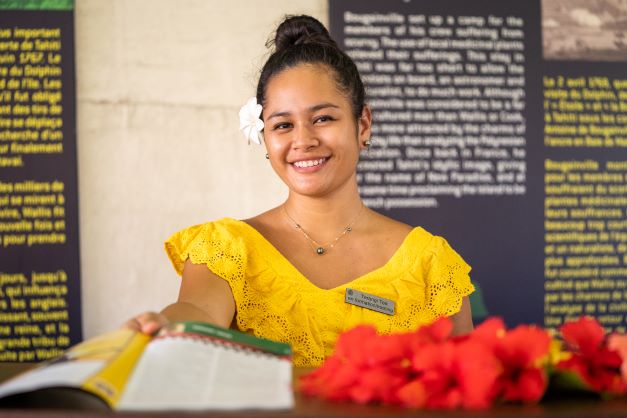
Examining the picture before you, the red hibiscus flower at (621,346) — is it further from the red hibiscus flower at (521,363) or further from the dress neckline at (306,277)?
the dress neckline at (306,277)

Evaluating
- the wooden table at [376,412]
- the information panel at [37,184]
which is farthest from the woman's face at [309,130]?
the information panel at [37,184]

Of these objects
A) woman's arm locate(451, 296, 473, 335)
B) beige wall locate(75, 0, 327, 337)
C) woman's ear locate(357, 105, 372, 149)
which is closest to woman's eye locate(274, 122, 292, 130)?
woman's ear locate(357, 105, 372, 149)

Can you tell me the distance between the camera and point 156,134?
3.40m

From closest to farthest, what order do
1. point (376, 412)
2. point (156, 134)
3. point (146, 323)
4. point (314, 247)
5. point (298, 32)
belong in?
point (376, 412), point (146, 323), point (314, 247), point (298, 32), point (156, 134)

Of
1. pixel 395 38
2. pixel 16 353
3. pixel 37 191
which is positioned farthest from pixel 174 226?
pixel 395 38

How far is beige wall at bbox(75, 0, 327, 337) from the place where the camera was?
3338 millimetres

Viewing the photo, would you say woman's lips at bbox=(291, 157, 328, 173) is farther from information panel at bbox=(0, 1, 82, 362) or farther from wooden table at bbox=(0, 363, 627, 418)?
information panel at bbox=(0, 1, 82, 362)

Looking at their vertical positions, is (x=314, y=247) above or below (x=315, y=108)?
below

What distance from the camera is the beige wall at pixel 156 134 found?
3.34 metres

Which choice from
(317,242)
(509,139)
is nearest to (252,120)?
(317,242)

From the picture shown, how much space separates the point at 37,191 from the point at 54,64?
0.62 metres

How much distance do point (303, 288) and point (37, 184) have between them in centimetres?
184

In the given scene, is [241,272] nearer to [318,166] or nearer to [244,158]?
[318,166]

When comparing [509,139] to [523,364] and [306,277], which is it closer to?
[306,277]
